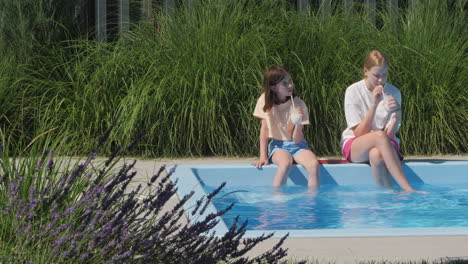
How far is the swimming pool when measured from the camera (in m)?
6.45

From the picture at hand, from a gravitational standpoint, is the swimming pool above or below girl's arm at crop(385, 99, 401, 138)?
below

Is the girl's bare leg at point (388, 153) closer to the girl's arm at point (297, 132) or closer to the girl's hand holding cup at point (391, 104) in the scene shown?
the girl's hand holding cup at point (391, 104)

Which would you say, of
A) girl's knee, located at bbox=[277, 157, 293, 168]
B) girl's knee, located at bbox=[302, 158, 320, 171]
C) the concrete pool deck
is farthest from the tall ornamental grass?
the concrete pool deck

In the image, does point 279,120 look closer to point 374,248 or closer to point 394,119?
point 394,119

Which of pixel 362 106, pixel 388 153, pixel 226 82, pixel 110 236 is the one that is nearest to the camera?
pixel 110 236

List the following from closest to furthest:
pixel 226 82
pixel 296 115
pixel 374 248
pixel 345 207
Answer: pixel 374 248, pixel 345 207, pixel 296 115, pixel 226 82

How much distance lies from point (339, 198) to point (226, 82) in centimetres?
214

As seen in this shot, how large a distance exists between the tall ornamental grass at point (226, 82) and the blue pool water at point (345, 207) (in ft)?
4.19

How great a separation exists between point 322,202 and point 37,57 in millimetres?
4052

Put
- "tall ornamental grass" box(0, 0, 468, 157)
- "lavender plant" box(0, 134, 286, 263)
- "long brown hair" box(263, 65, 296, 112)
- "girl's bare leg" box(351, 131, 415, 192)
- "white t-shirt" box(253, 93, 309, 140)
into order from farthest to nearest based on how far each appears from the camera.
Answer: "tall ornamental grass" box(0, 0, 468, 157), "white t-shirt" box(253, 93, 309, 140), "long brown hair" box(263, 65, 296, 112), "girl's bare leg" box(351, 131, 415, 192), "lavender plant" box(0, 134, 286, 263)

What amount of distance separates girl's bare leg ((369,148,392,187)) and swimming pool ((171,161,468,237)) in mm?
76

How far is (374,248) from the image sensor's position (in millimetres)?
4520

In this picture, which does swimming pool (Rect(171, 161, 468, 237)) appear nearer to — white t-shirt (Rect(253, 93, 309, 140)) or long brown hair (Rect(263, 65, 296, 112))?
white t-shirt (Rect(253, 93, 309, 140))

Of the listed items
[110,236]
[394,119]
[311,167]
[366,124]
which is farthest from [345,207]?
[110,236]
